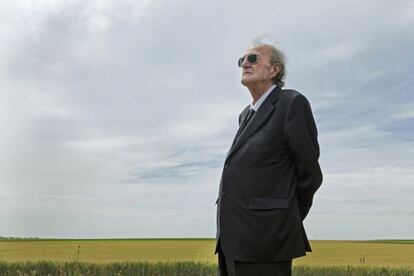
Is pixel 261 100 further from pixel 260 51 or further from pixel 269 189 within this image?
pixel 269 189

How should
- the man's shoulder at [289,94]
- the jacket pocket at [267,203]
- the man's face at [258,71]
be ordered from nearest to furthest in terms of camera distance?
1. the jacket pocket at [267,203]
2. the man's shoulder at [289,94]
3. the man's face at [258,71]

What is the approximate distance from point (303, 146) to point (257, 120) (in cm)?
31

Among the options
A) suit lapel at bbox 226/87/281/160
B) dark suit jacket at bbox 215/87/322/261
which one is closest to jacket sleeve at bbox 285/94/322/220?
dark suit jacket at bbox 215/87/322/261

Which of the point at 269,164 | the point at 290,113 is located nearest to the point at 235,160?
the point at 269,164

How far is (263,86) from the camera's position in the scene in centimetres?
307

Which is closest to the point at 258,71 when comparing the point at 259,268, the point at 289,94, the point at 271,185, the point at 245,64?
the point at 245,64

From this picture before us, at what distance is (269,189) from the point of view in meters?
2.74

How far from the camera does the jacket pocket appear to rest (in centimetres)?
271

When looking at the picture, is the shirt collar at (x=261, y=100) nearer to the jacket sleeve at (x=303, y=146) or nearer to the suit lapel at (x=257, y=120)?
the suit lapel at (x=257, y=120)

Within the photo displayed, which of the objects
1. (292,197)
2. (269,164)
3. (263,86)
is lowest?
(292,197)

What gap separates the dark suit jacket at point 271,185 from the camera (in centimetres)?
271

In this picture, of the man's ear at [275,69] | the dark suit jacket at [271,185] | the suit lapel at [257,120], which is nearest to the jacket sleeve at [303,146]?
the dark suit jacket at [271,185]

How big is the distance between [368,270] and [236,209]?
24.7 ft

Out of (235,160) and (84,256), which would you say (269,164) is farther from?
(84,256)
